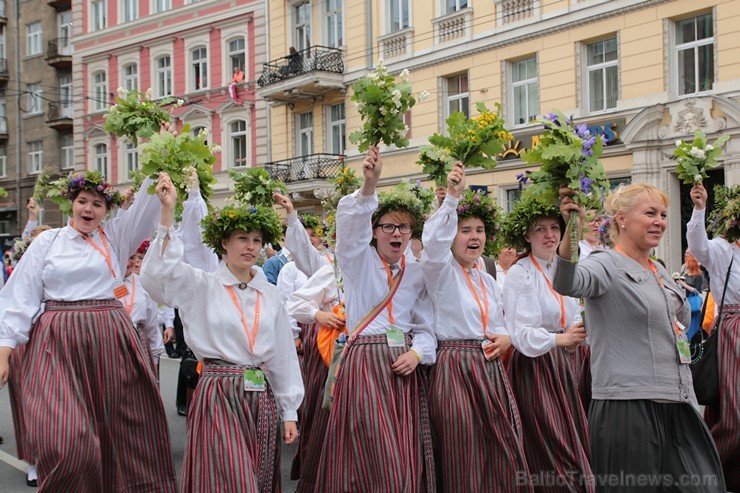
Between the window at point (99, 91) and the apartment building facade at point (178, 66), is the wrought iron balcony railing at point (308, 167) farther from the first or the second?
the window at point (99, 91)

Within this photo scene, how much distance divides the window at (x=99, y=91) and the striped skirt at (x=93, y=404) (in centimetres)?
3055

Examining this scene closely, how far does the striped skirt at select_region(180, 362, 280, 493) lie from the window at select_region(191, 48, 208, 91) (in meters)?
26.6

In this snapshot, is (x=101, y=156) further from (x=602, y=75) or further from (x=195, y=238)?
(x=195, y=238)

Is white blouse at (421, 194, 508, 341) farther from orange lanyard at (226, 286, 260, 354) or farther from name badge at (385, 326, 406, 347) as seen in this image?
orange lanyard at (226, 286, 260, 354)

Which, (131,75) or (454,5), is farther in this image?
(131,75)

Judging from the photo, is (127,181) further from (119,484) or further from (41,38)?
(119,484)

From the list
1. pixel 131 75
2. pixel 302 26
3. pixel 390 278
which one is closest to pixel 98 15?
pixel 131 75

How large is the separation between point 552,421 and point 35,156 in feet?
127

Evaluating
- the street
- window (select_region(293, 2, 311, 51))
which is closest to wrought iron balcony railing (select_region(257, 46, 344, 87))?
window (select_region(293, 2, 311, 51))

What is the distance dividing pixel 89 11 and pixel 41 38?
5950 millimetres

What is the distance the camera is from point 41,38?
39531 millimetres

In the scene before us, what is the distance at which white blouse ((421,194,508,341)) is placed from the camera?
4988 millimetres

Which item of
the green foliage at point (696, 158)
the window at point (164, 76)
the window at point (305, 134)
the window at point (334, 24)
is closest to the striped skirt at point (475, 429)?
the green foliage at point (696, 158)

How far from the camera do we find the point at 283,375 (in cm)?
494
